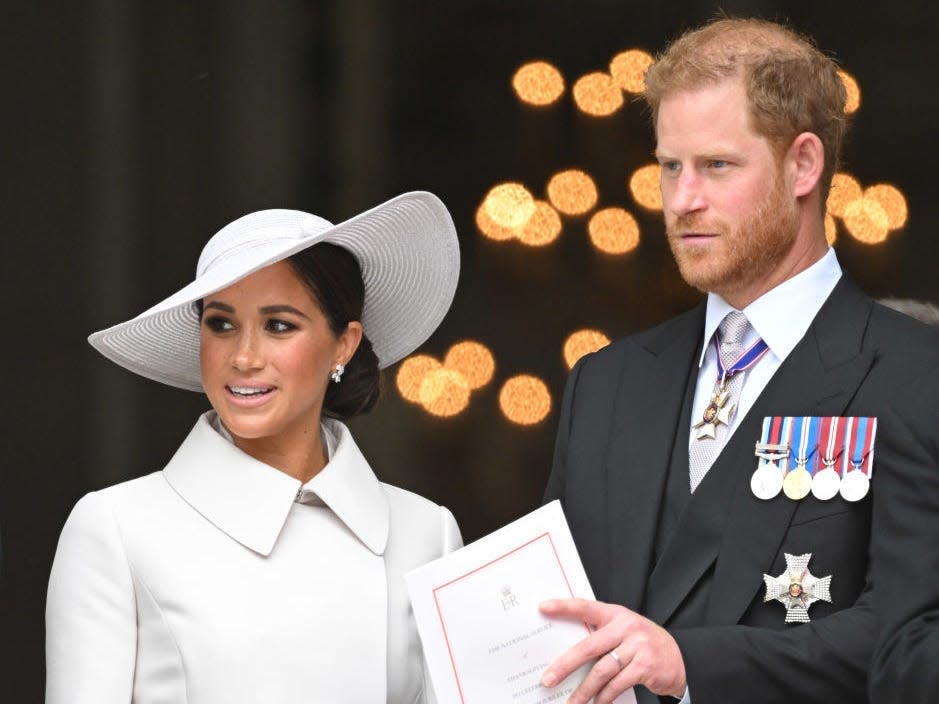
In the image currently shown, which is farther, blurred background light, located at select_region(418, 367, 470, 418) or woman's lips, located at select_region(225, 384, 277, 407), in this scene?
blurred background light, located at select_region(418, 367, 470, 418)

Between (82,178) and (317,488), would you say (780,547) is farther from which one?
(82,178)

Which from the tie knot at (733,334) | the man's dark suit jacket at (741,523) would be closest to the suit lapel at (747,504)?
the man's dark suit jacket at (741,523)

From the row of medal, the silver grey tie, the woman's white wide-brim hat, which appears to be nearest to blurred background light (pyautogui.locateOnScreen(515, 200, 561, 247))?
the woman's white wide-brim hat

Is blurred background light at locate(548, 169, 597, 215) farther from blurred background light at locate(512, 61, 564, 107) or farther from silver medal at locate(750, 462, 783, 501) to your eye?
silver medal at locate(750, 462, 783, 501)

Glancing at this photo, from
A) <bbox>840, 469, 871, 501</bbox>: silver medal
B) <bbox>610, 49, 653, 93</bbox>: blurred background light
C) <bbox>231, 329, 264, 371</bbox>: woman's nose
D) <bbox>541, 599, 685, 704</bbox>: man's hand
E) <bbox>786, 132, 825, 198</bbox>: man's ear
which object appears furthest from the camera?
<bbox>610, 49, 653, 93</bbox>: blurred background light

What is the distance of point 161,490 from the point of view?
302cm

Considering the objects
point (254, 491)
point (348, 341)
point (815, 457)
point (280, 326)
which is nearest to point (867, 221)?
point (815, 457)

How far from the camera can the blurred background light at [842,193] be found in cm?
412

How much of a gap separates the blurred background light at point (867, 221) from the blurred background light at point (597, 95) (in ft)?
2.02

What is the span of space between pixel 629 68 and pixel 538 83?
0.73ft

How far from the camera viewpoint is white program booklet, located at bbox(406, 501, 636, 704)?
2730 mm

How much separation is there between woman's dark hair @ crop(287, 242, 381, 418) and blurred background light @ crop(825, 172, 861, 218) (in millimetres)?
1342

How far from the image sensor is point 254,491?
3.04 meters

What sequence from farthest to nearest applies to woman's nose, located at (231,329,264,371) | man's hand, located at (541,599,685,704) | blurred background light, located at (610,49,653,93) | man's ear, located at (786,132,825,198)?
blurred background light, located at (610,49,653,93) < man's ear, located at (786,132,825,198) < woman's nose, located at (231,329,264,371) < man's hand, located at (541,599,685,704)
